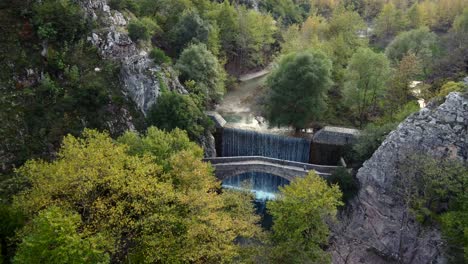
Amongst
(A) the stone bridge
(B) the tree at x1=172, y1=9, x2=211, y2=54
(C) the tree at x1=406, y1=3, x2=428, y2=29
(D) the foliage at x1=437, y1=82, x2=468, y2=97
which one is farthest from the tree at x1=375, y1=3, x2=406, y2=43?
(A) the stone bridge

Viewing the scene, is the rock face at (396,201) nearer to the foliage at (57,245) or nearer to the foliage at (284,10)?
the foliage at (57,245)

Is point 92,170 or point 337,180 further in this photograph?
point 337,180

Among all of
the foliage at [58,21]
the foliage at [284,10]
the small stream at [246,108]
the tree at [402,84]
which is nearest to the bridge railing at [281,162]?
the small stream at [246,108]

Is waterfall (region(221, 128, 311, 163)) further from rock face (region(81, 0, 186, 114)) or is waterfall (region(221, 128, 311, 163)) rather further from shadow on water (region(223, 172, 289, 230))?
rock face (region(81, 0, 186, 114))

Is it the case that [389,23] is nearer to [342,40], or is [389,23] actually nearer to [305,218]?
[342,40]

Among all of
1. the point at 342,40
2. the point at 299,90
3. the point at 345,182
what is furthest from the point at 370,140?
the point at 342,40

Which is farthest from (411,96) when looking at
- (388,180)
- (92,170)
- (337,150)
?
(92,170)

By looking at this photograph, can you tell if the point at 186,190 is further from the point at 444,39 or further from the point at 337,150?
the point at 444,39
